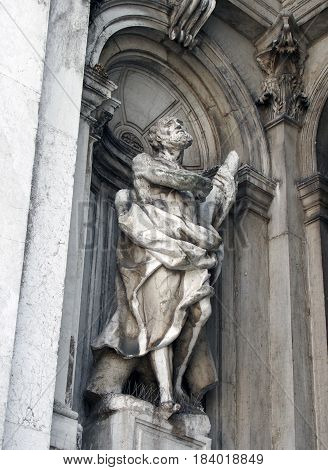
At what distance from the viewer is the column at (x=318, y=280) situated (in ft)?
32.1

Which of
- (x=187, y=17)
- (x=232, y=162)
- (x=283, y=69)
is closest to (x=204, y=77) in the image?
(x=187, y=17)

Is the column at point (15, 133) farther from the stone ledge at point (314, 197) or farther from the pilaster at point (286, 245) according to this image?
the stone ledge at point (314, 197)

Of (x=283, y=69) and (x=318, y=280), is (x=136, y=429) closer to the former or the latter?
(x=318, y=280)

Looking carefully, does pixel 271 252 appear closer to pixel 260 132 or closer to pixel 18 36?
pixel 260 132

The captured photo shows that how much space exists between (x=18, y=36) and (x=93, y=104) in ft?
3.73

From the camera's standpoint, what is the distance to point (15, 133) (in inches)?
314

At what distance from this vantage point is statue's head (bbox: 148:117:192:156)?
9727mm

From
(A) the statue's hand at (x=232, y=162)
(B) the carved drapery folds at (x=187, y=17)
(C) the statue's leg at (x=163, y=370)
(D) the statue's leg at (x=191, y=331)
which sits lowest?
(C) the statue's leg at (x=163, y=370)

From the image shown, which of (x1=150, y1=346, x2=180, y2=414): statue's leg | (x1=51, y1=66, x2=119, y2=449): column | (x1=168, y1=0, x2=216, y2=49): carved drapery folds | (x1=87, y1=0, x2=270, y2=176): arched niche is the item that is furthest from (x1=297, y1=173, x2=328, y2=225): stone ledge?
(x1=150, y1=346, x2=180, y2=414): statue's leg

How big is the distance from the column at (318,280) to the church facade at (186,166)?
0.01m

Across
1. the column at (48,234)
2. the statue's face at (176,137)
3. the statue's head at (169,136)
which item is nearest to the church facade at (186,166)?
the column at (48,234)

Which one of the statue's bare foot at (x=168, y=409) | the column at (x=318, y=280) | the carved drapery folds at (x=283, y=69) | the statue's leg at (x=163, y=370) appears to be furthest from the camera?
the carved drapery folds at (x=283, y=69)

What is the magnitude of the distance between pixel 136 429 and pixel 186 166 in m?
3.57

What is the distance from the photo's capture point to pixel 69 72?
8.80m
